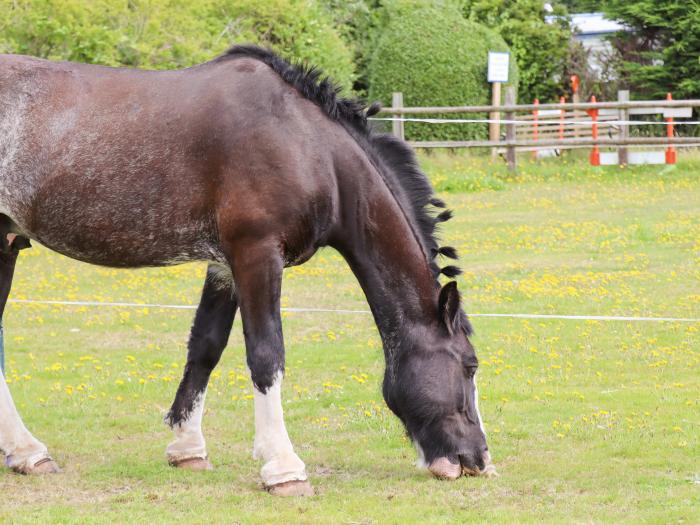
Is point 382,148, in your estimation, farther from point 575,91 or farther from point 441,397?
point 575,91

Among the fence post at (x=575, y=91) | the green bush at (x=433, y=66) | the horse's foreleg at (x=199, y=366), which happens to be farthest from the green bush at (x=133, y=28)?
the horse's foreleg at (x=199, y=366)

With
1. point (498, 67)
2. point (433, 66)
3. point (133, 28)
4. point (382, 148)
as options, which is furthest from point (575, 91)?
point (382, 148)

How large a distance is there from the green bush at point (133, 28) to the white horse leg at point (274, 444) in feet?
44.7

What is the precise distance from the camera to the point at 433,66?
27953 millimetres

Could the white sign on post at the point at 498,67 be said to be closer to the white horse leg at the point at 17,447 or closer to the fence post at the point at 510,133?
the fence post at the point at 510,133

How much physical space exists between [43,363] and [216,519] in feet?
16.2

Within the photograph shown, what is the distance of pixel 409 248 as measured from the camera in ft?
21.2

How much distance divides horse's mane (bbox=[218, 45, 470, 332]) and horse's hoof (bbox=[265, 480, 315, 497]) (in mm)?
1251

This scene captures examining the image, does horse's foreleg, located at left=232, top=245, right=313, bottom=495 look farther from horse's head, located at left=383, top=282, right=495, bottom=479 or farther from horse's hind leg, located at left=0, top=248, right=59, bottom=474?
horse's hind leg, located at left=0, top=248, right=59, bottom=474

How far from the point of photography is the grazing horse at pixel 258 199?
6234 mm

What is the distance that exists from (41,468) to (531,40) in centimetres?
2886

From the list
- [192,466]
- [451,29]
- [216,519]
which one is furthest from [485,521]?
[451,29]

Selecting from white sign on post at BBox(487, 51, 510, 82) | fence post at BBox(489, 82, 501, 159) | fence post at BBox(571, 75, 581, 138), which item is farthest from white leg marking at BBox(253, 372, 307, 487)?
fence post at BBox(571, 75, 581, 138)

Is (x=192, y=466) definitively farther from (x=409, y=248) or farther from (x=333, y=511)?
(x=409, y=248)
